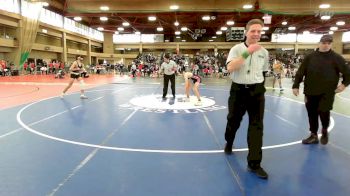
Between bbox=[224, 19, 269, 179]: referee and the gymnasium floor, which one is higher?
bbox=[224, 19, 269, 179]: referee

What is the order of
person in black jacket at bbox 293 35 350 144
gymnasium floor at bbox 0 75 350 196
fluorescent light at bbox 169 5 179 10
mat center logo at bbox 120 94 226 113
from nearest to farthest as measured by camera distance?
gymnasium floor at bbox 0 75 350 196 < person in black jacket at bbox 293 35 350 144 < mat center logo at bbox 120 94 226 113 < fluorescent light at bbox 169 5 179 10

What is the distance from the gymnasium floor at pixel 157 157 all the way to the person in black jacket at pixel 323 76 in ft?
2.62

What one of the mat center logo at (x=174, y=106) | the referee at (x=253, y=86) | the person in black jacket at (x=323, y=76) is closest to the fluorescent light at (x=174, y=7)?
the mat center logo at (x=174, y=106)

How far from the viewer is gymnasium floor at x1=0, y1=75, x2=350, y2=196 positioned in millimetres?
3369

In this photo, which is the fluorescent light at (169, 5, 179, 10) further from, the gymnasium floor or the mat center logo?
the gymnasium floor

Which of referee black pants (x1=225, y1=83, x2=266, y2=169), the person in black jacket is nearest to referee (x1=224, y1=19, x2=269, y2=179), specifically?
referee black pants (x1=225, y1=83, x2=266, y2=169)

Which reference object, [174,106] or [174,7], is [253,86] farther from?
[174,7]

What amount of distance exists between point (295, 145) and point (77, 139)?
406 cm

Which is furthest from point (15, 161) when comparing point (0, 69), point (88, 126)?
point (0, 69)

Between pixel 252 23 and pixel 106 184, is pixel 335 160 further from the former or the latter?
pixel 106 184

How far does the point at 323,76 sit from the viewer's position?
15.9ft

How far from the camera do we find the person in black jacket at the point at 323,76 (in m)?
4.80

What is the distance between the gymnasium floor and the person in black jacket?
0.80m

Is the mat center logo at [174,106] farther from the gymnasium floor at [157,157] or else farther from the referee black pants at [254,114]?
the referee black pants at [254,114]
